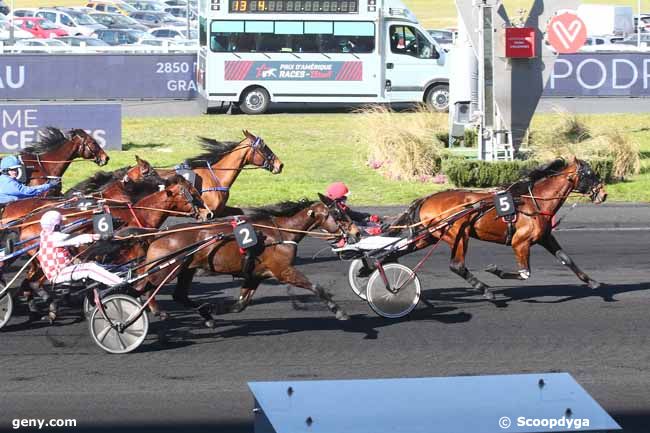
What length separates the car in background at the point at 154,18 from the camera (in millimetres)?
59950

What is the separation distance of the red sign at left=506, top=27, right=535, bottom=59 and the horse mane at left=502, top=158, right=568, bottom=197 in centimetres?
812

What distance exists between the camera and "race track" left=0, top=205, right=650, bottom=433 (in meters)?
8.16

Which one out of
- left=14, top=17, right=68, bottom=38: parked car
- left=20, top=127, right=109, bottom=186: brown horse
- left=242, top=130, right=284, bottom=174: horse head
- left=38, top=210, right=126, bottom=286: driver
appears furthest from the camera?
left=14, top=17, right=68, bottom=38: parked car

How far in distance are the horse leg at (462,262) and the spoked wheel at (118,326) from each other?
3.36 m

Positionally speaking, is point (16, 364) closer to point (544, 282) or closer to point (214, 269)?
point (214, 269)

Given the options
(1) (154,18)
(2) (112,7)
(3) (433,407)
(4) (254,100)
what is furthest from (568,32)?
(2) (112,7)

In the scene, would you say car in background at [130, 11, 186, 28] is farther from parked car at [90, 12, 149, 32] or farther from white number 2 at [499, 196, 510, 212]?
white number 2 at [499, 196, 510, 212]

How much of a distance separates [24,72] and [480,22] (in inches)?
646

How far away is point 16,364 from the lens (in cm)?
928

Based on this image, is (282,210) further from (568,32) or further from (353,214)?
(568,32)

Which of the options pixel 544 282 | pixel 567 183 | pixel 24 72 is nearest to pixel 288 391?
pixel 567 183

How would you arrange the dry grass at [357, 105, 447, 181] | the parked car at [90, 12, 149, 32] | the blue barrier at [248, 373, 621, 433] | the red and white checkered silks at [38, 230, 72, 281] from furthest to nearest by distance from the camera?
1. the parked car at [90, 12, 149, 32]
2. the dry grass at [357, 105, 447, 181]
3. the red and white checkered silks at [38, 230, 72, 281]
4. the blue barrier at [248, 373, 621, 433]

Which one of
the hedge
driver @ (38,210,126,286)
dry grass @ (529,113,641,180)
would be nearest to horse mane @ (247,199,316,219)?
driver @ (38,210,126,286)

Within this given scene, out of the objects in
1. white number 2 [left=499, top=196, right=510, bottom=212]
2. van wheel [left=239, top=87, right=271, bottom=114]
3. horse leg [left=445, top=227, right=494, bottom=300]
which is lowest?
horse leg [left=445, top=227, right=494, bottom=300]
